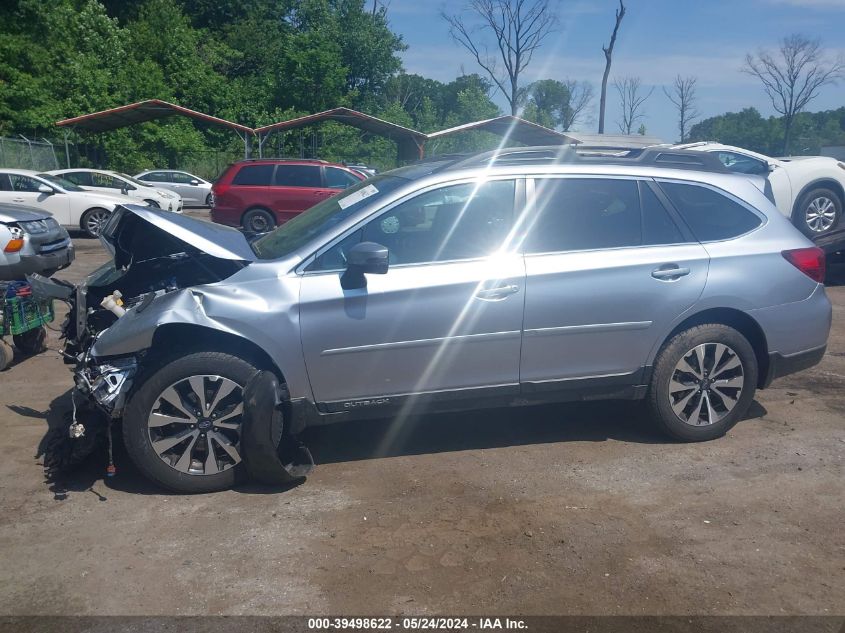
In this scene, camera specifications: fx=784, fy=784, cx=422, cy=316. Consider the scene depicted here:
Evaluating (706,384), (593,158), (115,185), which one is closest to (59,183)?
(115,185)

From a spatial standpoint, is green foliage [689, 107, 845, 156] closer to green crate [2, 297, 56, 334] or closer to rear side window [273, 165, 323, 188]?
rear side window [273, 165, 323, 188]

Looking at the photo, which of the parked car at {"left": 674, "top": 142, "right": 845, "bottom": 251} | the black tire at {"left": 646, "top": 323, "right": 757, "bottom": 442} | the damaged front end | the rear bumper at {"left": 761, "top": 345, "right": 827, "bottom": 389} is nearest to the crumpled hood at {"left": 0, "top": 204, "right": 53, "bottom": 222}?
the damaged front end

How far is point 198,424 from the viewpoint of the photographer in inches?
173

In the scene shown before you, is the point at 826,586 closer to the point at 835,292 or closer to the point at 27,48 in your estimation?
the point at 835,292

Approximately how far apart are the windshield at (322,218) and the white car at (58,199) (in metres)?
13.9

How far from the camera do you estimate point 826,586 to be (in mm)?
3543

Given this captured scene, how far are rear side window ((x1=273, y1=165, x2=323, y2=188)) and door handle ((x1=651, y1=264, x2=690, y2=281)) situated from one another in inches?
560

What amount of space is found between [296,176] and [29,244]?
9.79 m

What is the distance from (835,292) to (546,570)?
9.12 m

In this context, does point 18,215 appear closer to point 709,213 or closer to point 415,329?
point 415,329

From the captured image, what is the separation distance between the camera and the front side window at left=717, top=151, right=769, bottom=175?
1294 centimetres

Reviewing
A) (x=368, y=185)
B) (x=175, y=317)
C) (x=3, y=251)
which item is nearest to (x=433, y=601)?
(x=175, y=317)

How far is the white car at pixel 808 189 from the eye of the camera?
42.4 ft

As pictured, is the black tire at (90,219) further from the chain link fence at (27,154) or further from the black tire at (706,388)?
the black tire at (706,388)
